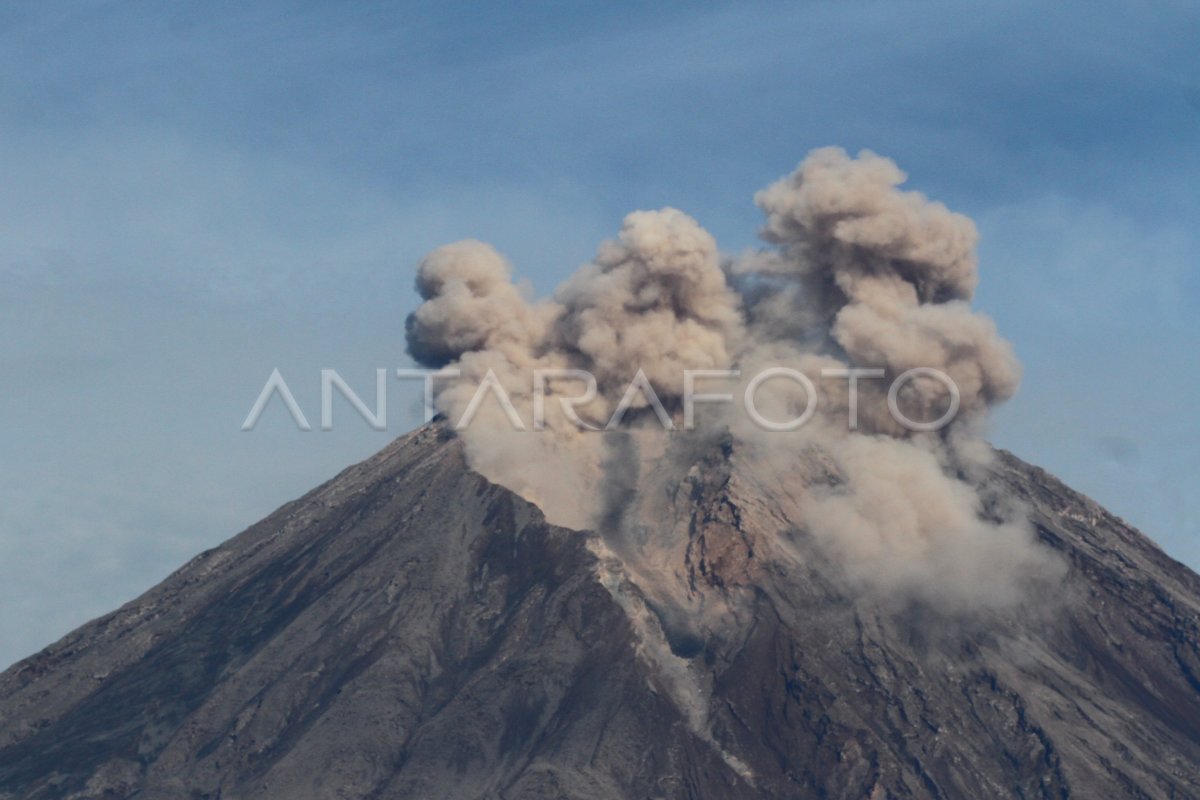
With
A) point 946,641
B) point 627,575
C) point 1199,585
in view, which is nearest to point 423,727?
point 627,575

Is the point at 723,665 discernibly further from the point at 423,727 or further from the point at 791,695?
the point at 423,727

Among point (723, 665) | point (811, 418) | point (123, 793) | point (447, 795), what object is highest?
point (811, 418)

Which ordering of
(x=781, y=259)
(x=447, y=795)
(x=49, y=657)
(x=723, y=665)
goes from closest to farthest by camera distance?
(x=447, y=795) < (x=723, y=665) < (x=49, y=657) < (x=781, y=259)

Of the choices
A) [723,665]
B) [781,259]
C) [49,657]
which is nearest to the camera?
[723,665]

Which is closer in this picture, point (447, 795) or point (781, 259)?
point (447, 795)
